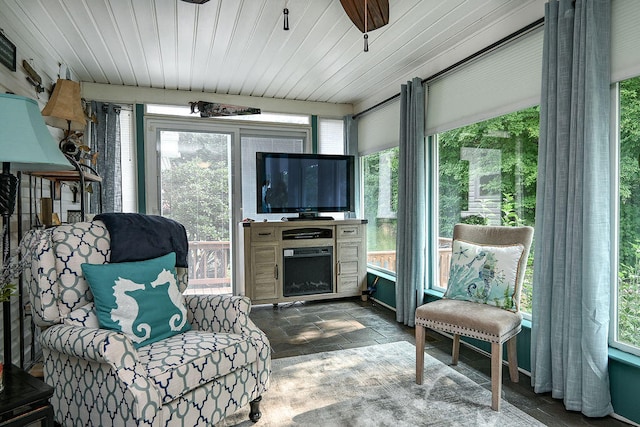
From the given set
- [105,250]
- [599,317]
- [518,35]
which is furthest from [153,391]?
[518,35]

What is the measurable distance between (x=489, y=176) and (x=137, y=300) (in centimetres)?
255

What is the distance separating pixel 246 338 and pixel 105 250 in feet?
2.80

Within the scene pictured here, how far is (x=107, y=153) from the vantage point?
4.14m

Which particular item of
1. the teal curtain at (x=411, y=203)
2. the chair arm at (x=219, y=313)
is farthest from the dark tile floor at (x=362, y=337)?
the chair arm at (x=219, y=313)

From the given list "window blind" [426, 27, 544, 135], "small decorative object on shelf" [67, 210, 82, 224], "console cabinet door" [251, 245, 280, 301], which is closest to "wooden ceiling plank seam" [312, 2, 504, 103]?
"window blind" [426, 27, 544, 135]

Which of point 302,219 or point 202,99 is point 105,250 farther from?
point 202,99

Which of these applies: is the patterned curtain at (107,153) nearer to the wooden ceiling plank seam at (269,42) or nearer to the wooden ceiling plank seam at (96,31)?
the wooden ceiling plank seam at (96,31)

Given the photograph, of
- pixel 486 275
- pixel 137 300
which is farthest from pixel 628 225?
pixel 137 300

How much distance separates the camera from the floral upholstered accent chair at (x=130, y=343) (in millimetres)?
1555

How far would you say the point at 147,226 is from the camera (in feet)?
7.28

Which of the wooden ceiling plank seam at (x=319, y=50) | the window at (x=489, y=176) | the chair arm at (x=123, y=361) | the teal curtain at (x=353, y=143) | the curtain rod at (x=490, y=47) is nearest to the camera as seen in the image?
the chair arm at (x=123, y=361)

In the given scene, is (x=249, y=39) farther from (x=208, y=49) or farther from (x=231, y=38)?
(x=208, y=49)

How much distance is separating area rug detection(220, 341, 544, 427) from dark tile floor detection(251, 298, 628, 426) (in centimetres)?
13

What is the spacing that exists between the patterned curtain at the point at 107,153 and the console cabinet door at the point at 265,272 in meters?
1.56
